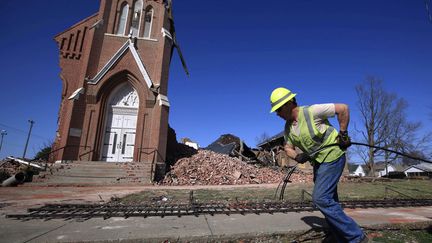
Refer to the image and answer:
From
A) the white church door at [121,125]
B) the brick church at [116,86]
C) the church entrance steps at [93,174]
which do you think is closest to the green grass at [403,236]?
the church entrance steps at [93,174]

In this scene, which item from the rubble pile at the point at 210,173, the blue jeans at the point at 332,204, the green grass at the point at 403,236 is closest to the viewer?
the blue jeans at the point at 332,204

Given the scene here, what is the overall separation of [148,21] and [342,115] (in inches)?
753

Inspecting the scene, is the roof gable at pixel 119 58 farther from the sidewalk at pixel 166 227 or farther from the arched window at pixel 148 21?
the sidewalk at pixel 166 227

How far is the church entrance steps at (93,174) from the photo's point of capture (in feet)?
39.9

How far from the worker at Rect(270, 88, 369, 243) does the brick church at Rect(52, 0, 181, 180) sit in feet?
40.6

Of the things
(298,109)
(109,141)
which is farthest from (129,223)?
(109,141)

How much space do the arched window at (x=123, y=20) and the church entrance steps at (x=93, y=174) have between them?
9.84 meters

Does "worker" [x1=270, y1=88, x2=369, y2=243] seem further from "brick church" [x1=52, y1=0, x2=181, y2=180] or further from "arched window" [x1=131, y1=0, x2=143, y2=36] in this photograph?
"arched window" [x1=131, y1=0, x2=143, y2=36]

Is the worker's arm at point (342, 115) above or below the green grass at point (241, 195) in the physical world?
above

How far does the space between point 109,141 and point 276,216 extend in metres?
14.8

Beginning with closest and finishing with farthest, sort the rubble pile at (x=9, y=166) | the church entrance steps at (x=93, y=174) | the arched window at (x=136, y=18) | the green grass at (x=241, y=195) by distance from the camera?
the green grass at (x=241, y=195) → the church entrance steps at (x=93, y=174) → the rubble pile at (x=9, y=166) → the arched window at (x=136, y=18)

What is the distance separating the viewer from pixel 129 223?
11.4 ft

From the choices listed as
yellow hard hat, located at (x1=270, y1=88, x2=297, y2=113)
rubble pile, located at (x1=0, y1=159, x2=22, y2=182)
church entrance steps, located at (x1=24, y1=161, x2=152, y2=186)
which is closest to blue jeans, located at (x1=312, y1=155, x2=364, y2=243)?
yellow hard hat, located at (x1=270, y1=88, x2=297, y2=113)

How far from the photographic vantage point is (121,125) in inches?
664
